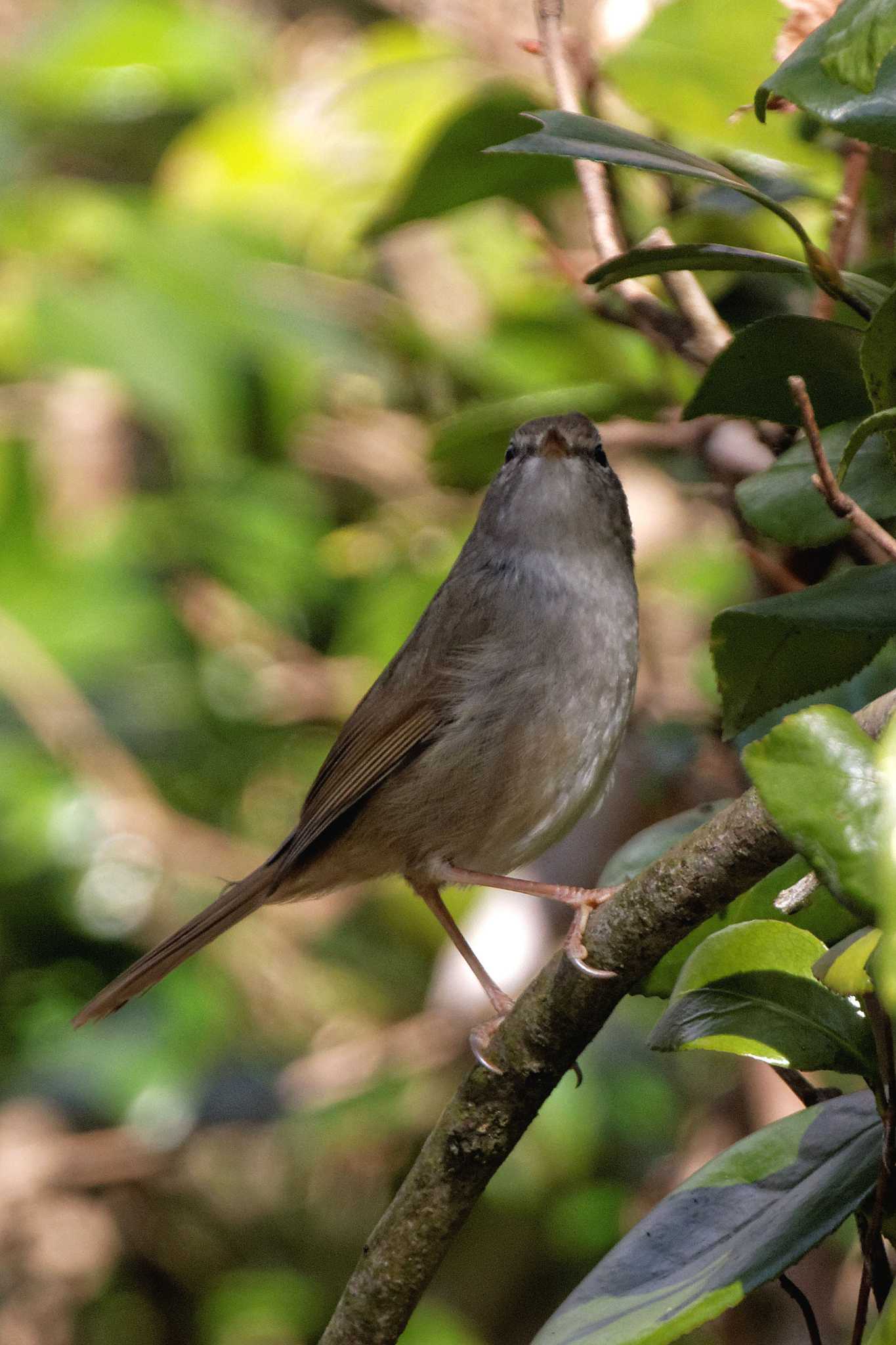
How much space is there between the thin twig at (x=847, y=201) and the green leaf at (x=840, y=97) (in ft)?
2.04

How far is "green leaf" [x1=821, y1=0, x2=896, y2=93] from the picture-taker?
1.26m

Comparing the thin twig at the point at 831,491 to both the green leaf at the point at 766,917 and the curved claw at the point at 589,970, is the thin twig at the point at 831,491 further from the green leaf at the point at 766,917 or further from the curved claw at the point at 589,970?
the curved claw at the point at 589,970

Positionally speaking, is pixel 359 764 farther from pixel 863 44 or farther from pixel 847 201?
pixel 863 44

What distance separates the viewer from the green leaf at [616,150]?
142cm

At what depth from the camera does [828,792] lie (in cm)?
100

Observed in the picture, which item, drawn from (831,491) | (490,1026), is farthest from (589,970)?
(490,1026)

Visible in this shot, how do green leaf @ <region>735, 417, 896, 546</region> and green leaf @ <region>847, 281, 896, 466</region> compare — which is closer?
green leaf @ <region>847, 281, 896, 466</region>

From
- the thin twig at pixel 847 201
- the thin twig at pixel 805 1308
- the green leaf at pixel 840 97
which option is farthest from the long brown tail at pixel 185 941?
the green leaf at pixel 840 97

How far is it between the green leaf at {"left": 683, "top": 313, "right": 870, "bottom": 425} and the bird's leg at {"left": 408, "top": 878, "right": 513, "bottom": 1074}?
1228 millimetres

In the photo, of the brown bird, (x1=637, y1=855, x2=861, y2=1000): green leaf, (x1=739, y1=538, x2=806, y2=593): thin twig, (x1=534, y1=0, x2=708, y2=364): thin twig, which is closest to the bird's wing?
the brown bird

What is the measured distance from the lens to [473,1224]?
4535 mm

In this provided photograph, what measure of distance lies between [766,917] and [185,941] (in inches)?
71.1

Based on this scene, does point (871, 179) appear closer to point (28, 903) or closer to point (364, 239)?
point (364, 239)

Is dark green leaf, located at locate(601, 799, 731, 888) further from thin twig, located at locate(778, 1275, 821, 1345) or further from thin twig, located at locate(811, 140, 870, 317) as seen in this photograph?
thin twig, located at locate(811, 140, 870, 317)
